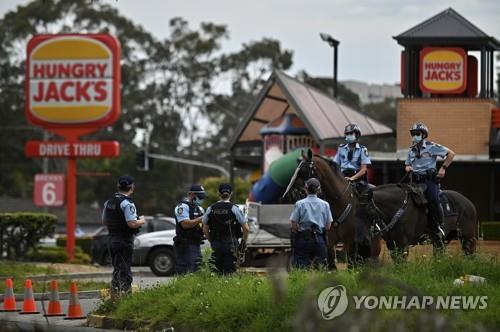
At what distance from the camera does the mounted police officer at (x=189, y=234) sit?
18.4 metres

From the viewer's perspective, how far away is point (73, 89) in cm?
4256

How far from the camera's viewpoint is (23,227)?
1464 inches

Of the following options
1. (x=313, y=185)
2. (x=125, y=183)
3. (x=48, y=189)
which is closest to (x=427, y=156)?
(x=313, y=185)

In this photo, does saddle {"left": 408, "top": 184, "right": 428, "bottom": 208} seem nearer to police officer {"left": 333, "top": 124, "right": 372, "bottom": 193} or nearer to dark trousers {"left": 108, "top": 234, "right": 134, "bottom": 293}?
police officer {"left": 333, "top": 124, "right": 372, "bottom": 193}

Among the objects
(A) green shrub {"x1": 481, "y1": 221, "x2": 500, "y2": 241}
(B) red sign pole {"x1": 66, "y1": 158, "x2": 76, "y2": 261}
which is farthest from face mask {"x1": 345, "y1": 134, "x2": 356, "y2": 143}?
(B) red sign pole {"x1": 66, "y1": 158, "x2": 76, "y2": 261}

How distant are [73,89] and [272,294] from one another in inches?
1244

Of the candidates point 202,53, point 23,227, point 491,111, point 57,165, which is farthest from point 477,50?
point 57,165

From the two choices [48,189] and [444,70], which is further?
[48,189]

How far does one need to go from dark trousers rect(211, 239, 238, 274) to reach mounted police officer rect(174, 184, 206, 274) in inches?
60.3

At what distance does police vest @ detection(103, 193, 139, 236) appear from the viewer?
1636cm

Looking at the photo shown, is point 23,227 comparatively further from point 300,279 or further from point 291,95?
point 300,279

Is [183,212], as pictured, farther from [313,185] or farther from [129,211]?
[313,185]

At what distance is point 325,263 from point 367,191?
46.3 inches

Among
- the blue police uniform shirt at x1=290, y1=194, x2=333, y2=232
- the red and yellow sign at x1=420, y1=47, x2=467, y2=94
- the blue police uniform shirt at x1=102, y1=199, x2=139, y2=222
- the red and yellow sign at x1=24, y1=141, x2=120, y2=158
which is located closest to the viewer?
the blue police uniform shirt at x1=102, y1=199, x2=139, y2=222
